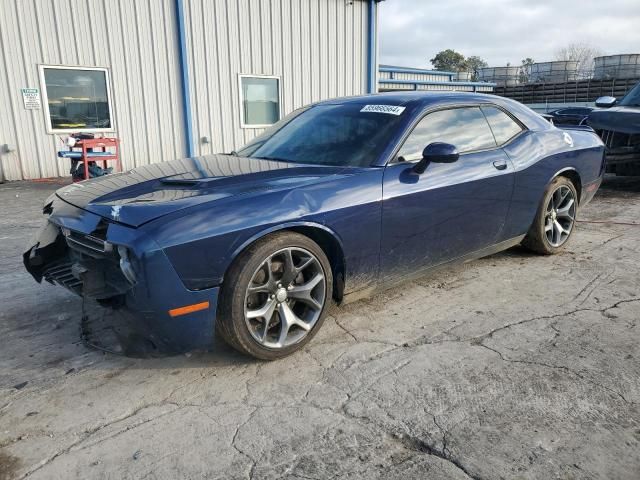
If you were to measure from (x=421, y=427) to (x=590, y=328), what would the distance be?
1598 mm

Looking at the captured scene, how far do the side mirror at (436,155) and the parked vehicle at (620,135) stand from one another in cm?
581

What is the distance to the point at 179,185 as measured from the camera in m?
2.92

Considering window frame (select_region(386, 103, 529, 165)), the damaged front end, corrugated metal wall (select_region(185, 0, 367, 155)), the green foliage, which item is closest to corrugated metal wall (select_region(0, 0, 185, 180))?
corrugated metal wall (select_region(185, 0, 367, 155))

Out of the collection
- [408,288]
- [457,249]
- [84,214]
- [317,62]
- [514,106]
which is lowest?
[408,288]

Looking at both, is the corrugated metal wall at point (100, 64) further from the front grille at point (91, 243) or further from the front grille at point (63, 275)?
the front grille at point (91, 243)

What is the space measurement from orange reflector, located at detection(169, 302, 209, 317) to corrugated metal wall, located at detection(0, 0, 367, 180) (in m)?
8.60

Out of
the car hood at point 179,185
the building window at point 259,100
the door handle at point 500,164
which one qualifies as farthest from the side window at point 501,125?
the building window at point 259,100

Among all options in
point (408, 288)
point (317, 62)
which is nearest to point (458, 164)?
point (408, 288)

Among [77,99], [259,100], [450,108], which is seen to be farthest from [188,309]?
[259,100]

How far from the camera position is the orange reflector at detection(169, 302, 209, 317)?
8.00 feet

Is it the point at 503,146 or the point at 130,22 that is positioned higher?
the point at 130,22

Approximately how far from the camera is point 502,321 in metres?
3.32

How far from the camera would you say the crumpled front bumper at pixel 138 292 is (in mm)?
2375

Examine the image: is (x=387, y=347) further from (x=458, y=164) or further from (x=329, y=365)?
(x=458, y=164)
